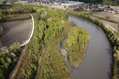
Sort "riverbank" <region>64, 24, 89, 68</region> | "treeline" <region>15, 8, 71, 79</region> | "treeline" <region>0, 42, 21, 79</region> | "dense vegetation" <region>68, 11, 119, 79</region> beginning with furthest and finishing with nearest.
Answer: "riverbank" <region>64, 24, 89, 68</region> < "dense vegetation" <region>68, 11, 119, 79</region> < "treeline" <region>15, 8, 71, 79</region> < "treeline" <region>0, 42, 21, 79</region>

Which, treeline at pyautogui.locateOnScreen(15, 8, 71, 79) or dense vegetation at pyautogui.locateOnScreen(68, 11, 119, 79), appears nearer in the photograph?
treeline at pyautogui.locateOnScreen(15, 8, 71, 79)

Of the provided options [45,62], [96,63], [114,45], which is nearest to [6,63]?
[45,62]

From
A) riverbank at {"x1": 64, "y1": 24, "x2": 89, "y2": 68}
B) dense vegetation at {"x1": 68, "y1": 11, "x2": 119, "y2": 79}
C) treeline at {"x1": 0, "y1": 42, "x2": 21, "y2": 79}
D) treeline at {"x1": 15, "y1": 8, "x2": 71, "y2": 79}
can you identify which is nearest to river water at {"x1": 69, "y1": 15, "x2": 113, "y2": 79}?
dense vegetation at {"x1": 68, "y1": 11, "x2": 119, "y2": 79}

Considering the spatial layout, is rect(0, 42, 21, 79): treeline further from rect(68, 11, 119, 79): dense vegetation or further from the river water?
rect(68, 11, 119, 79): dense vegetation

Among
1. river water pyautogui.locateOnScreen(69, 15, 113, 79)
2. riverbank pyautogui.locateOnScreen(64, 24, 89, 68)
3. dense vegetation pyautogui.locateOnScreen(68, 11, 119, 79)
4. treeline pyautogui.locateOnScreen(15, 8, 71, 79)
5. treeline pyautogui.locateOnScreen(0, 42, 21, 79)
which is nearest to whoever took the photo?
treeline pyautogui.locateOnScreen(0, 42, 21, 79)

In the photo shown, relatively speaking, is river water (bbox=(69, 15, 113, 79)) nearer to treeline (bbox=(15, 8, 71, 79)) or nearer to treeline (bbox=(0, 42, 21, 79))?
treeline (bbox=(15, 8, 71, 79))

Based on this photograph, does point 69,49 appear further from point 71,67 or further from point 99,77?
point 99,77

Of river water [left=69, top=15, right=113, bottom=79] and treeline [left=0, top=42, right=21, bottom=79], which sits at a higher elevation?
treeline [left=0, top=42, right=21, bottom=79]

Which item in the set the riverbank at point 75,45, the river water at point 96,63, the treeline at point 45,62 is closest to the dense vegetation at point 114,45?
the river water at point 96,63

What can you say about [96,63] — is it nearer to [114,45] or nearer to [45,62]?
[114,45]

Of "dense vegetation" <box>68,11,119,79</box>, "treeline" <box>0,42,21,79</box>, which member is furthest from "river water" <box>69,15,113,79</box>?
"treeline" <box>0,42,21,79</box>

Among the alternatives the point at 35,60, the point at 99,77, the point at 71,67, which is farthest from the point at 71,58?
the point at 35,60
